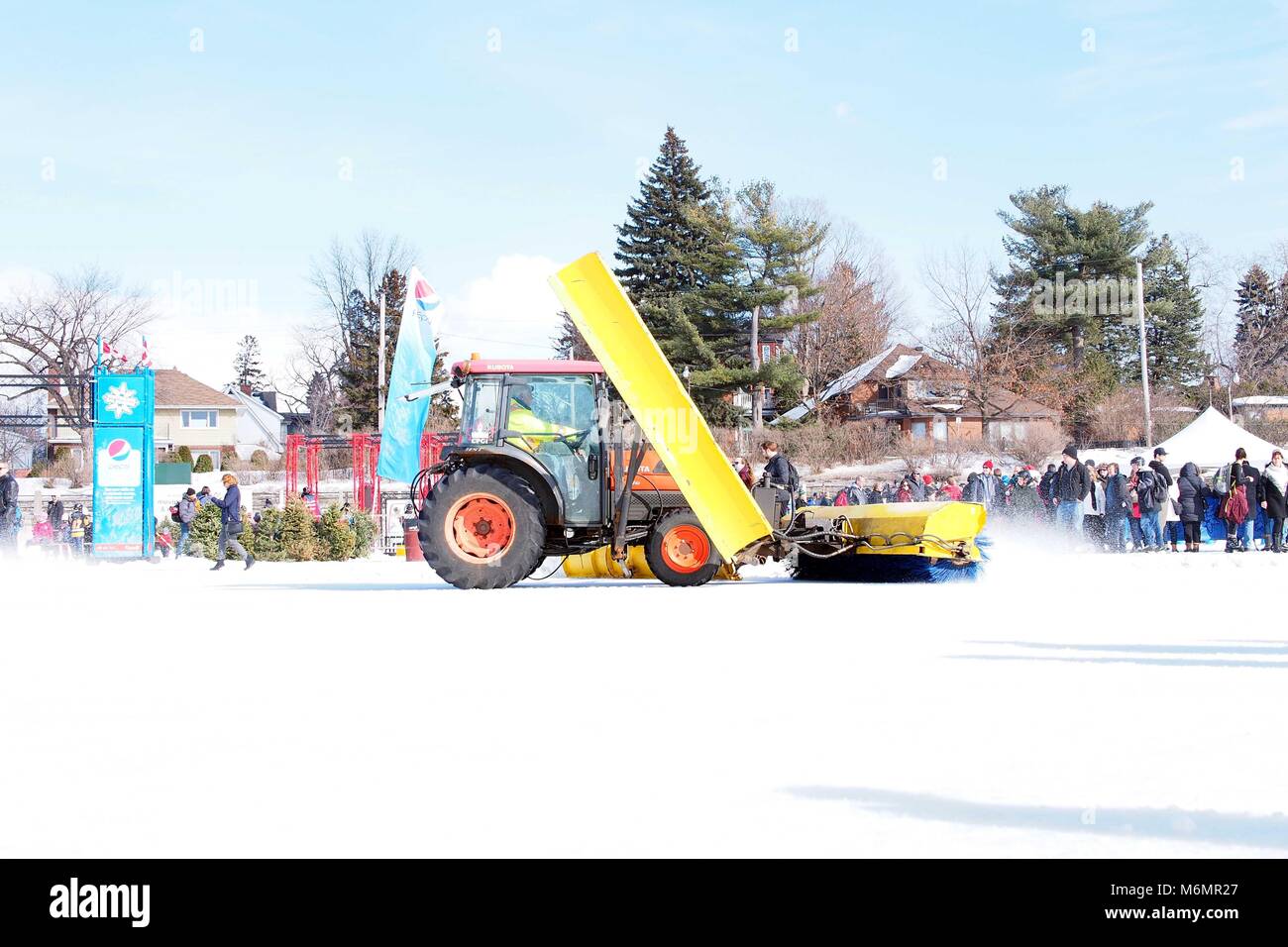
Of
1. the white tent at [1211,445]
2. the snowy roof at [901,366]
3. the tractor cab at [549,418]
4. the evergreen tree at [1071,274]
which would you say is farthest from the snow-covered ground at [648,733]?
the snowy roof at [901,366]

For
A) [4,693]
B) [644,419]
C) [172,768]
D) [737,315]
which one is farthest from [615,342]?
[737,315]

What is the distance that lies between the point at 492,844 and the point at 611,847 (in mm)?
368

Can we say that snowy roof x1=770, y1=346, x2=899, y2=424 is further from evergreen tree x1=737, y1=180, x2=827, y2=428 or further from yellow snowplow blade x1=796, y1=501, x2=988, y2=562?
yellow snowplow blade x1=796, y1=501, x2=988, y2=562

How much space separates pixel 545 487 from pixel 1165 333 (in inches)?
2080

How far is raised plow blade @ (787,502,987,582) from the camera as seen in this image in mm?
13391

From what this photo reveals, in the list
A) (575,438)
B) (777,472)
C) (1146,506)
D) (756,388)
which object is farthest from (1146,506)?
(756,388)

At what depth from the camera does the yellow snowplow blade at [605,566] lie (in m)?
14.9

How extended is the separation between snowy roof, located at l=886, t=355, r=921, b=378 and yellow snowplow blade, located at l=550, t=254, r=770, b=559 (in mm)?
53567

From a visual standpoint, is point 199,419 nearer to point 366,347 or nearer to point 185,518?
Answer: point 366,347

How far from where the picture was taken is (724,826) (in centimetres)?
390

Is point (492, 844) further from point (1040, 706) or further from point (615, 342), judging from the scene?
point (615, 342)

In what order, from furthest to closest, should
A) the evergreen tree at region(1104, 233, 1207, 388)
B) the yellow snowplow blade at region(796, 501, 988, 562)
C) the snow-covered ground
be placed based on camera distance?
1. the evergreen tree at region(1104, 233, 1207, 388)
2. the yellow snowplow blade at region(796, 501, 988, 562)
3. the snow-covered ground

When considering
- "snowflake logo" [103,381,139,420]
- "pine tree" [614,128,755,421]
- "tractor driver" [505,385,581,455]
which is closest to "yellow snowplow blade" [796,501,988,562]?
"tractor driver" [505,385,581,455]

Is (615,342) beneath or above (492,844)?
above
